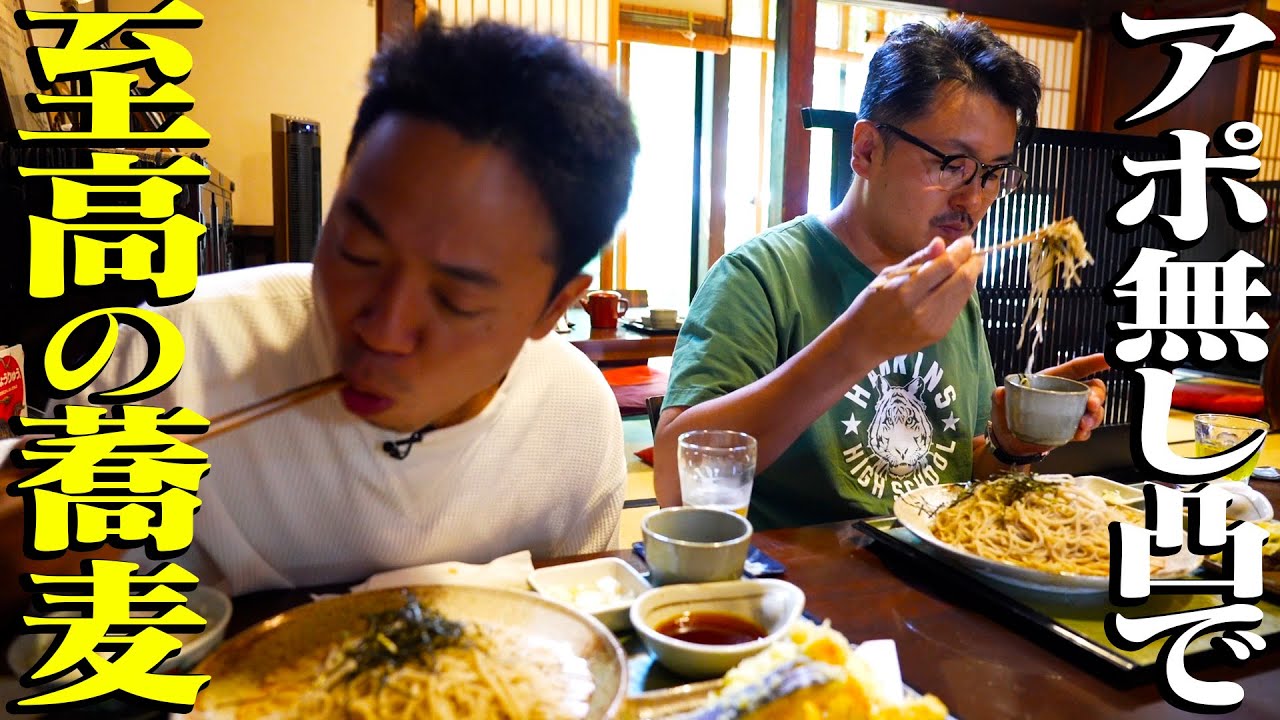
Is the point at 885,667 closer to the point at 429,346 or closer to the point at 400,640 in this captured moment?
the point at 400,640

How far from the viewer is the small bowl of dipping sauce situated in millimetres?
1119

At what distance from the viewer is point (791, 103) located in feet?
12.6

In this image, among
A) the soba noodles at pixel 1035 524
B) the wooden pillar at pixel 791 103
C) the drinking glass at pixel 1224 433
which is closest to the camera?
the soba noodles at pixel 1035 524

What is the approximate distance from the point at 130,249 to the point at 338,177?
43 centimetres

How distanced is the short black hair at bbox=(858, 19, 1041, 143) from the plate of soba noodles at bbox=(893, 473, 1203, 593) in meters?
0.98

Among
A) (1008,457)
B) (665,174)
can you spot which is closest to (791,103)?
(1008,457)

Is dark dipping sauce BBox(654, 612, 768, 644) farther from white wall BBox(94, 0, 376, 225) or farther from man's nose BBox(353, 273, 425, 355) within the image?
white wall BBox(94, 0, 376, 225)

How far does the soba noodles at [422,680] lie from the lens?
92 centimetres

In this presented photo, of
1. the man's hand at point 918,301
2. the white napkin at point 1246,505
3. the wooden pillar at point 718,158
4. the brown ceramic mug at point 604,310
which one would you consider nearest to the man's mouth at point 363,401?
the man's hand at point 918,301

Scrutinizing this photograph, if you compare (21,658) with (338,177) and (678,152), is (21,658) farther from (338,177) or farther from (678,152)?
(678,152)

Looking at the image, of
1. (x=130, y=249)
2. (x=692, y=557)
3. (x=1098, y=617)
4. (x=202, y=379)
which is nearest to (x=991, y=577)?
(x=1098, y=617)

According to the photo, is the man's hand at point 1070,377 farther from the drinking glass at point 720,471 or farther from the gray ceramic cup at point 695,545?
the gray ceramic cup at point 695,545

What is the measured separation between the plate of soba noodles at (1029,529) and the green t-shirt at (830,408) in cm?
27

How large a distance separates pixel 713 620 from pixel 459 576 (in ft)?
1.39
